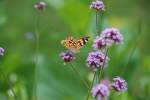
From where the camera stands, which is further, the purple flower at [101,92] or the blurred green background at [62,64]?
the blurred green background at [62,64]

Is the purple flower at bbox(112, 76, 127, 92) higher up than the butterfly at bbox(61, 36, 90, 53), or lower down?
lower down

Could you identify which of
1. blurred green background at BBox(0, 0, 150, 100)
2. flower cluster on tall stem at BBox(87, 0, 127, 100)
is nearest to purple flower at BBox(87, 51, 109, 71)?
flower cluster on tall stem at BBox(87, 0, 127, 100)

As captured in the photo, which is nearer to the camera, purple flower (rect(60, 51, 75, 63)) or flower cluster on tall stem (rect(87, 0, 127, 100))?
flower cluster on tall stem (rect(87, 0, 127, 100))

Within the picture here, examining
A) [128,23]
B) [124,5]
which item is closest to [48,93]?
[128,23]

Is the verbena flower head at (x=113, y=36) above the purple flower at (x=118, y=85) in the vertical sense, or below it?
above

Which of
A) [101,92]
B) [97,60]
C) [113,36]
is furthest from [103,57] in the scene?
[101,92]

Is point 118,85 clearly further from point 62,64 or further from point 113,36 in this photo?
point 62,64

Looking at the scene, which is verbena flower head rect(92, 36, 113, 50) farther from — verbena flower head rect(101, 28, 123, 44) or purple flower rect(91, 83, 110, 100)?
purple flower rect(91, 83, 110, 100)

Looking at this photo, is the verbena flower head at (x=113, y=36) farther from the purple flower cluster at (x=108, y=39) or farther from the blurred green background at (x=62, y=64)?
the blurred green background at (x=62, y=64)

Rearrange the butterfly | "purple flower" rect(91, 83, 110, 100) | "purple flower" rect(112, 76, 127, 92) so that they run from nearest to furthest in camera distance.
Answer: "purple flower" rect(91, 83, 110, 100), "purple flower" rect(112, 76, 127, 92), the butterfly

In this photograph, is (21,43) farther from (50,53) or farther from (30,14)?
(30,14)

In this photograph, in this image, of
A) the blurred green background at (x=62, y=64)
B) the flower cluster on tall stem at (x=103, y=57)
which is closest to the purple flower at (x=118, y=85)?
the flower cluster on tall stem at (x=103, y=57)
